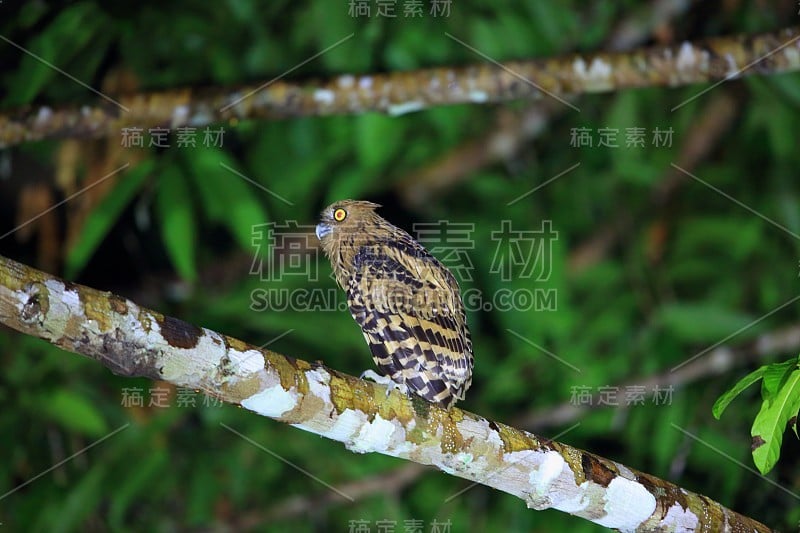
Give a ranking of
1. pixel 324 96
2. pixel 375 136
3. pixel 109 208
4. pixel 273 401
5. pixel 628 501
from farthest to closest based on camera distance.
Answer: pixel 375 136 < pixel 109 208 < pixel 324 96 < pixel 628 501 < pixel 273 401

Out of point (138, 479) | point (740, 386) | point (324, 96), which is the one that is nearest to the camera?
point (740, 386)

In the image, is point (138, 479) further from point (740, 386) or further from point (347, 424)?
point (740, 386)

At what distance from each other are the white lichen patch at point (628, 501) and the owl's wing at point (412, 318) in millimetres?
590

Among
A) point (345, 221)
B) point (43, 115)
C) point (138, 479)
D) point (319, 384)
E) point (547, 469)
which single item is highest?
point (43, 115)

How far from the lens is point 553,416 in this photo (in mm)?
6145

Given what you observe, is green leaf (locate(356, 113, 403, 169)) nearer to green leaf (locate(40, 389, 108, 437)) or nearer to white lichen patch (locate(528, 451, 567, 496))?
green leaf (locate(40, 389, 108, 437))

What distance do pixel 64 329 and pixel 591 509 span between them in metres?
1.65

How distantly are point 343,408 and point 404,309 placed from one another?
0.73 meters

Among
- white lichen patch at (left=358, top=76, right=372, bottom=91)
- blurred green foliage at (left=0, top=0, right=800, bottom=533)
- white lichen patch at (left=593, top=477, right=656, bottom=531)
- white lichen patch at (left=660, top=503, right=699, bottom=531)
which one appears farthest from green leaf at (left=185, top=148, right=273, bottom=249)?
white lichen patch at (left=660, top=503, right=699, bottom=531)

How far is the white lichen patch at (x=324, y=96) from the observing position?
4.31 metres

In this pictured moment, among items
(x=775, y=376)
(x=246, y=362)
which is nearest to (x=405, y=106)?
(x=246, y=362)

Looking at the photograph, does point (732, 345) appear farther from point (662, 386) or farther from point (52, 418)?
point (52, 418)

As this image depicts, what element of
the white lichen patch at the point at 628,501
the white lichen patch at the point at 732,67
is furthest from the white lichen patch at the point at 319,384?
the white lichen patch at the point at 732,67

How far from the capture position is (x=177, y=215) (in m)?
5.00
